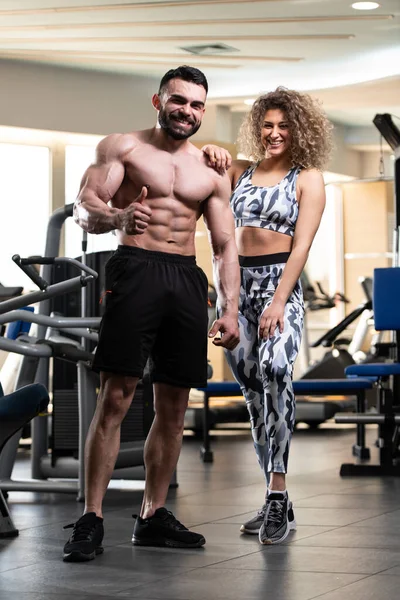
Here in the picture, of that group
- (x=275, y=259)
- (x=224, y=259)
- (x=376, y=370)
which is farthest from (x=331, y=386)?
(x=224, y=259)

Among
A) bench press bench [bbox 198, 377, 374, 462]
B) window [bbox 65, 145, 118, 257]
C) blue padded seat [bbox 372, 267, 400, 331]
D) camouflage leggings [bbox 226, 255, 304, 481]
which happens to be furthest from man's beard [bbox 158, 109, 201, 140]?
window [bbox 65, 145, 118, 257]

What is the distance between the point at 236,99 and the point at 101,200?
8.17 metres

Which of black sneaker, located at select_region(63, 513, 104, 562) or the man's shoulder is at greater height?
the man's shoulder

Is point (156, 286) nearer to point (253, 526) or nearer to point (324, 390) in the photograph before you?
point (253, 526)

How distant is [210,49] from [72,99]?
156cm

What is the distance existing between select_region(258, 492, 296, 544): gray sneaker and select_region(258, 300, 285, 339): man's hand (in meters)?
0.52

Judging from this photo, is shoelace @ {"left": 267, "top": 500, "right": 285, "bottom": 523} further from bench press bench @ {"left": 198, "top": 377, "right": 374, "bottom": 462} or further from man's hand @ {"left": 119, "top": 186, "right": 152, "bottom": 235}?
bench press bench @ {"left": 198, "top": 377, "right": 374, "bottom": 462}

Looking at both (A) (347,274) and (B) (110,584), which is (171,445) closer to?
(B) (110,584)

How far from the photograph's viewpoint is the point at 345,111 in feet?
40.1

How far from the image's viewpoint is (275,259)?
347cm

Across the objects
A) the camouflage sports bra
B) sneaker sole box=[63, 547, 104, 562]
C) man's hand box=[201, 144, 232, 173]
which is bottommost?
sneaker sole box=[63, 547, 104, 562]

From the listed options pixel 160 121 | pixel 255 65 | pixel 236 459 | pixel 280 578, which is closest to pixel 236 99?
pixel 255 65

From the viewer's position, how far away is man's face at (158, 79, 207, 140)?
3.13m

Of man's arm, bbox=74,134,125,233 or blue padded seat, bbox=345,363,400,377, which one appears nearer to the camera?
man's arm, bbox=74,134,125,233
